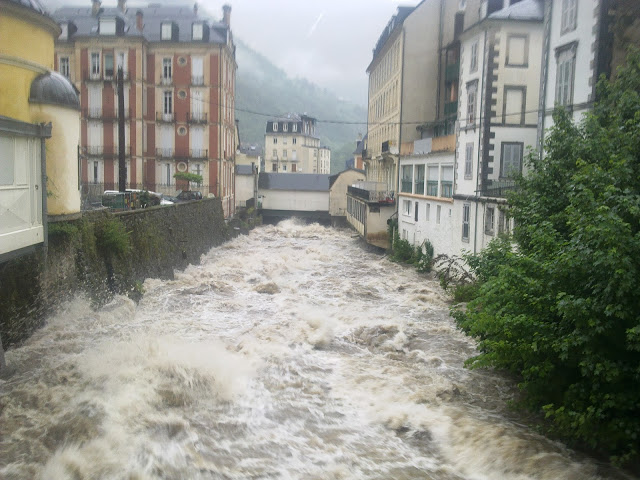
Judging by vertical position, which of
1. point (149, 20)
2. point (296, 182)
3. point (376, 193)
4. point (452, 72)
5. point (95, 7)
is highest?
point (95, 7)

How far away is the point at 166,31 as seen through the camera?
39406 millimetres

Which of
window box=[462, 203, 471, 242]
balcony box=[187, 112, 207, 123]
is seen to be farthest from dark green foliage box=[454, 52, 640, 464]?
balcony box=[187, 112, 207, 123]

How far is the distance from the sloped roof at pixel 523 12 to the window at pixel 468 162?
4458 millimetres

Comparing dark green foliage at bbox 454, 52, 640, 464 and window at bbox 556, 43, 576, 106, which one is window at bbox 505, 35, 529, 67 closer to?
window at bbox 556, 43, 576, 106

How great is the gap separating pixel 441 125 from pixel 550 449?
27.3m

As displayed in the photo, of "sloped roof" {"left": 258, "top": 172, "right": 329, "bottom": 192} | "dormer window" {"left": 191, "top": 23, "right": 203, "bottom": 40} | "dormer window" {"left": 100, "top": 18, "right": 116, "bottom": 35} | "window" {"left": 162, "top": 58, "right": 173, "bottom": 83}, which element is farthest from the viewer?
"sloped roof" {"left": 258, "top": 172, "right": 329, "bottom": 192}

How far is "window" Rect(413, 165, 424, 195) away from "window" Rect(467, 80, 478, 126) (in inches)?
240

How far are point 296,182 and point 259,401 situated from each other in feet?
153

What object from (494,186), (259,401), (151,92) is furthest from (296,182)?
(259,401)

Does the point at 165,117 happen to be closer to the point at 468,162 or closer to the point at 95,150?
the point at 95,150

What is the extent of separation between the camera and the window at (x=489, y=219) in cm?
1962

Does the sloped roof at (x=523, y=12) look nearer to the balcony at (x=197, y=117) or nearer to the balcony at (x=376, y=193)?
the balcony at (x=376, y=193)

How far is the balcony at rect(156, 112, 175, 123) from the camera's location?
4012 cm

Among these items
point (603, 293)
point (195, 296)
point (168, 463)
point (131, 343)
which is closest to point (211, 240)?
point (195, 296)
